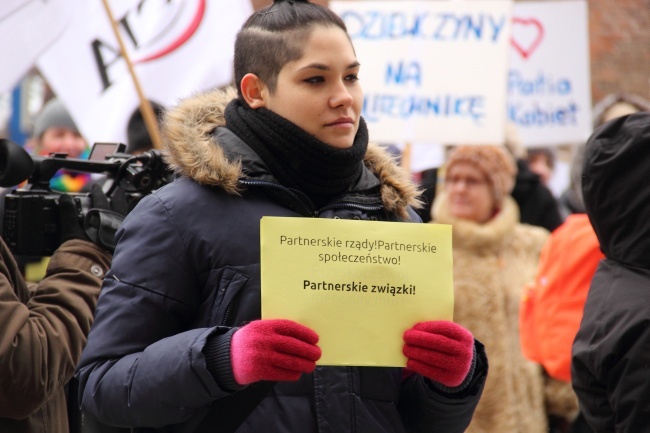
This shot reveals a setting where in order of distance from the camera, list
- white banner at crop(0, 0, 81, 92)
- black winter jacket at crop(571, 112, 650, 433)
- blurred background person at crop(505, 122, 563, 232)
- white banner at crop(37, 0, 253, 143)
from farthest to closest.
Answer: blurred background person at crop(505, 122, 563, 232), white banner at crop(37, 0, 253, 143), white banner at crop(0, 0, 81, 92), black winter jacket at crop(571, 112, 650, 433)

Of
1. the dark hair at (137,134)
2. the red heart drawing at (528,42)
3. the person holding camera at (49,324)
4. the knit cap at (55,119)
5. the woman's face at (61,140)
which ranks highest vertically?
the person holding camera at (49,324)

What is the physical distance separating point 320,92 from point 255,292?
1.46 feet

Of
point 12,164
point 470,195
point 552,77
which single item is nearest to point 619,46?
point 552,77

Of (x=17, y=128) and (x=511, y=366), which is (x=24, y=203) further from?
(x=17, y=128)

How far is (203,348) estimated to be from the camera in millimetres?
1932

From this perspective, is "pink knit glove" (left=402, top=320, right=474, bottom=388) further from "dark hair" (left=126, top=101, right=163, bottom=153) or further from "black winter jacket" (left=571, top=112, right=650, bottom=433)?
"dark hair" (left=126, top=101, right=163, bottom=153)

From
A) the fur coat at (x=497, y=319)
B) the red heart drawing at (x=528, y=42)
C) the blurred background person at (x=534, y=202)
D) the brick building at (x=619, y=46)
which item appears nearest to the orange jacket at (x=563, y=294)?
the fur coat at (x=497, y=319)

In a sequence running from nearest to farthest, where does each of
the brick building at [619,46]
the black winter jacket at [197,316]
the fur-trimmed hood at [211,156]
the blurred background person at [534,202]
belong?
the black winter jacket at [197,316], the fur-trimmed hood at [211,156], the blurred background person at [534,202], the brick building at [619,46]

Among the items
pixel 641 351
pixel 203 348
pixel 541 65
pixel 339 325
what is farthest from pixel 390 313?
pixel 541 65

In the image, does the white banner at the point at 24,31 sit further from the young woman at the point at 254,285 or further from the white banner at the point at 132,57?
the young woman at the point at 254,285

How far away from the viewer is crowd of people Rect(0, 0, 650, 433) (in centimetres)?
200

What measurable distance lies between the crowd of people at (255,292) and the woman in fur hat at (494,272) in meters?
1.92

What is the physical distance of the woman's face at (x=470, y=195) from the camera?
197 inches

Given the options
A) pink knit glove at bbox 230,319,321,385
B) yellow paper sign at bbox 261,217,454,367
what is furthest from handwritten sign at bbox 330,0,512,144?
pink knit glove at bbox 230,319,321,385
